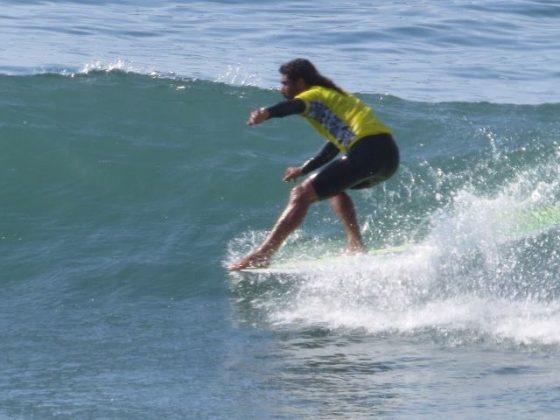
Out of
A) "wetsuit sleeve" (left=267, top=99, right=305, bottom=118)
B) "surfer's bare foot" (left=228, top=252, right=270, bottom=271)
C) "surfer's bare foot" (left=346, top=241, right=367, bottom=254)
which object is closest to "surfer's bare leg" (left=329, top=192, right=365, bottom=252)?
"surfer's bare foot" (left=346, top=241, right=367, bottom=254)

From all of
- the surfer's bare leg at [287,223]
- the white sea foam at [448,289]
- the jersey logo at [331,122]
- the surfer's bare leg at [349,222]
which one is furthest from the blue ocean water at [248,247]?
the jersey logo at [331,122]

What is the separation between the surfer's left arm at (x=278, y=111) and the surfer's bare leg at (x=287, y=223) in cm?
55

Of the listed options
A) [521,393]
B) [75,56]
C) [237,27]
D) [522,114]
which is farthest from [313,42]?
[521,393]

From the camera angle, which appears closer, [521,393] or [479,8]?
[521,393]

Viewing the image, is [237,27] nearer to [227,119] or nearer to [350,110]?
[227,119]

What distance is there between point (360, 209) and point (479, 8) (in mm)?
13050

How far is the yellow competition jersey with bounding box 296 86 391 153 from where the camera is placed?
8.34 meters

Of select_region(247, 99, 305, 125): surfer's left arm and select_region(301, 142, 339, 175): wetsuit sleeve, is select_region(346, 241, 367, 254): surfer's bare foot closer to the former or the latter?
select_region(301, 142, 339, 175): wetsuit sleeve

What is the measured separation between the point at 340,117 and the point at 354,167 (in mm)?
318

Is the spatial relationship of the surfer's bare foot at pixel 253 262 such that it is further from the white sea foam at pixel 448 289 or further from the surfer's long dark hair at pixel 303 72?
the surfer's long dark hair at pixel 303 72

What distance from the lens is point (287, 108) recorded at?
26.4 feet

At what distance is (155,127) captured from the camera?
11.9 meters

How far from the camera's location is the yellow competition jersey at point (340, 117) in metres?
8.34

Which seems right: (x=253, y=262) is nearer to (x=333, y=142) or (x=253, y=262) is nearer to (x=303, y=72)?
(x=333, y=142)
